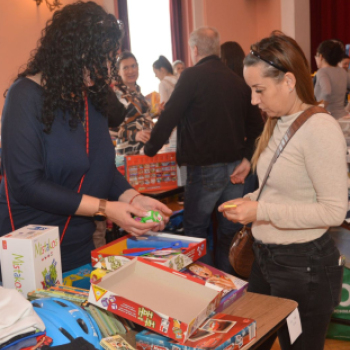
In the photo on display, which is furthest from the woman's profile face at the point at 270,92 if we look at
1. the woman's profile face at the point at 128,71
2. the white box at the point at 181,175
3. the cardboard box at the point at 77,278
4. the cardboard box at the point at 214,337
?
the woman's profile face at the point at 128,71

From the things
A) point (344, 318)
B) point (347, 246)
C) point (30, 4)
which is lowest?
point (344, 318)

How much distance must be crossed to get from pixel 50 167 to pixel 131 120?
1.93m

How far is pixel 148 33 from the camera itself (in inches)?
289

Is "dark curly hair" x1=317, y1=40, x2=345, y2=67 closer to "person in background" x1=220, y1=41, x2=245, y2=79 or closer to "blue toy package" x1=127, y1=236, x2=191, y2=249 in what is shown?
"person in background" x1=220, y1=41, x2=245, y2=79

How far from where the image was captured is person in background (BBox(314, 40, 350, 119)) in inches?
178

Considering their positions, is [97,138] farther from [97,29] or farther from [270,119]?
[270,119]

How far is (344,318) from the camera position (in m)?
2.54

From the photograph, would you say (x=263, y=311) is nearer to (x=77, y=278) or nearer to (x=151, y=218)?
(x=151, y=218)

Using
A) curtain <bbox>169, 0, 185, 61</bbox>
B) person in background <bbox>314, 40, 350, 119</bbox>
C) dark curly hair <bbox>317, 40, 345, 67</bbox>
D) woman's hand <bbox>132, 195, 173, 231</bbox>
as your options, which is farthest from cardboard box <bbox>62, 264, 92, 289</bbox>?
curtain <bbox>169, 0, 185, 61</bbox>

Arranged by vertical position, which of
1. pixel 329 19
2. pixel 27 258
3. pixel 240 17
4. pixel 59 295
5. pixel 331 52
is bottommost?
pixel 59 295

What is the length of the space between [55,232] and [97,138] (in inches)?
17.8

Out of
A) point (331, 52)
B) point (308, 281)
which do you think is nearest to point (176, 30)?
point (331, 52)

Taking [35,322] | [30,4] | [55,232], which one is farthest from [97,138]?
[30,4]

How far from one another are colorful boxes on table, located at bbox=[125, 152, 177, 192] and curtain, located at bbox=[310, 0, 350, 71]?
251 inches
